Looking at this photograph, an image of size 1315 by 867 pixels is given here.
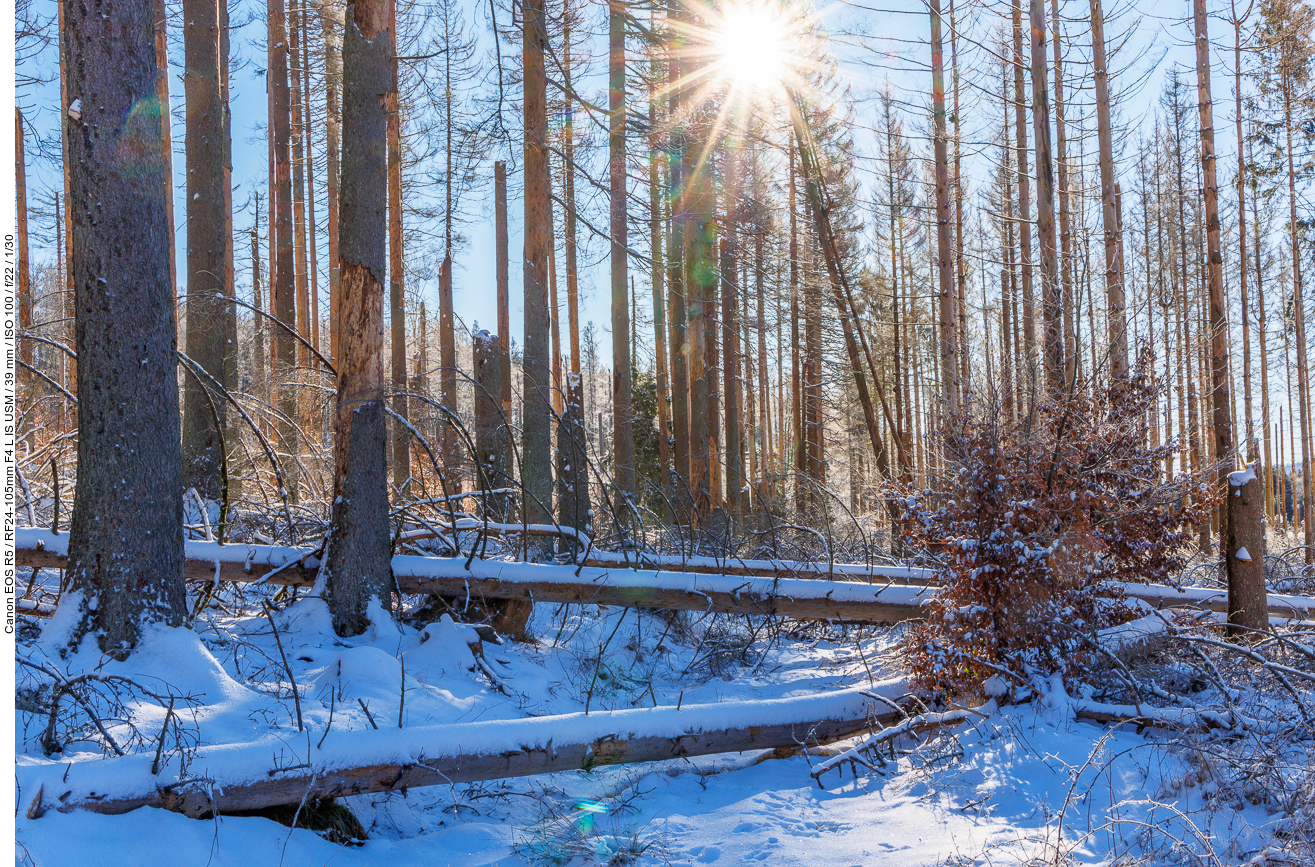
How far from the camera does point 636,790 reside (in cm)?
389

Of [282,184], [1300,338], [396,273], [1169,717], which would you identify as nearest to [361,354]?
[1169,717]

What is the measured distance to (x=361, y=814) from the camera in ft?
11.3

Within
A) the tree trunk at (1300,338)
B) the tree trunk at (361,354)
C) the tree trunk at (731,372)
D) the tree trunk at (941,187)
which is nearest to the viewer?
the tree trunk at (361,354)

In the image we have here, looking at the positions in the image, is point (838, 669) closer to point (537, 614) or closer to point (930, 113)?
point (537, 614)

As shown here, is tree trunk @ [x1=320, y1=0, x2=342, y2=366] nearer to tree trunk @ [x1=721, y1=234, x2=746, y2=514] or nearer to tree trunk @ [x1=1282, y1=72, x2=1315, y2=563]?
tree trunk @ [x1=721, y1=234, x2=746, y2=514]

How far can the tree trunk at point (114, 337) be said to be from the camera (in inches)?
148

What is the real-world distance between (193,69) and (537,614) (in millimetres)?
7648

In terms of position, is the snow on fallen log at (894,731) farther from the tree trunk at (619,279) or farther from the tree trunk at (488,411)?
the tree trunk at (619,279)

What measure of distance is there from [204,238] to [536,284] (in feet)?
12.6

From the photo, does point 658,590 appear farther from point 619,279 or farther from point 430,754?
point 619,279

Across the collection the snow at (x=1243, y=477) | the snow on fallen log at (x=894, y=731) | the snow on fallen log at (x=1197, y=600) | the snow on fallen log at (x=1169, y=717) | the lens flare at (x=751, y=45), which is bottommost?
the snow on fallen log at (x=894, y=731)

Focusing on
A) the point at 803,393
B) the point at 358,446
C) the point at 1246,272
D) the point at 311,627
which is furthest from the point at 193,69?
the point at 1246,272

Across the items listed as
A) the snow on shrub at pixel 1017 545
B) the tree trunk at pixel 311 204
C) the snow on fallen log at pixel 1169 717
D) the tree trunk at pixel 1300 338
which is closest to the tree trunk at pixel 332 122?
the tree trunk at pixel 311 204

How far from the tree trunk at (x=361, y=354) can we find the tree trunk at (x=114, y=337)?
1.30 m
